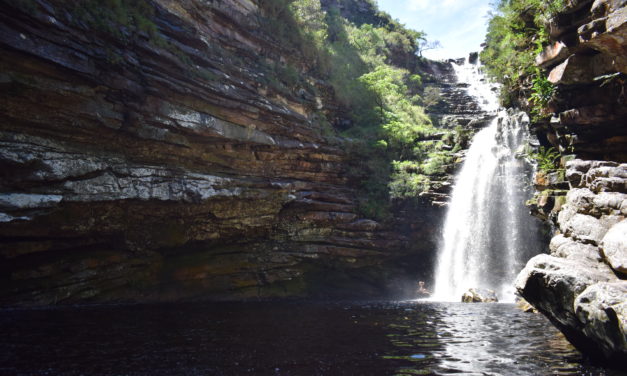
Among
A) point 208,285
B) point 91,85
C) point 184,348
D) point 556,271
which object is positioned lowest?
point 208,285

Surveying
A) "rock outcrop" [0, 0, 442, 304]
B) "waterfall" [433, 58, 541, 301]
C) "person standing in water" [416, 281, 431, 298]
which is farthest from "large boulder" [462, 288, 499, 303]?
"rock outcrop" [0, 0, 442, 304]

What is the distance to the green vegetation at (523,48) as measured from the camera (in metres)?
14.4

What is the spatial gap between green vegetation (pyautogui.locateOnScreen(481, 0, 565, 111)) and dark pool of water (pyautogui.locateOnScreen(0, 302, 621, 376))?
9268 millimetres

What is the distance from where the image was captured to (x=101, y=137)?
48.0ft

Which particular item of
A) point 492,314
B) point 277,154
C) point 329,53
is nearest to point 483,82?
point 329,53

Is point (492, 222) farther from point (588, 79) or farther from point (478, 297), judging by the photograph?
point (588, 79)

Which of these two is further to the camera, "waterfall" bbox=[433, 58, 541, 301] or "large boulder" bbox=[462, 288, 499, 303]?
"waterfall" bbox=[433, 58, 541, 301]

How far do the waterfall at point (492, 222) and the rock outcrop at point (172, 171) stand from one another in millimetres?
1692

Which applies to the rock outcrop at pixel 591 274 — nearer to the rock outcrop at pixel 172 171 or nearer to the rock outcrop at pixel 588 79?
the rock outcrop at pixel 588 79

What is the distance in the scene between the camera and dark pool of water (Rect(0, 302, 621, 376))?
6.45m

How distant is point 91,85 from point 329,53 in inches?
815

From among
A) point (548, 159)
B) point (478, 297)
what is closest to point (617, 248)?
point (548, 159)

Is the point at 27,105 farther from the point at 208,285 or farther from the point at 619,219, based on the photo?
the point at 619,219

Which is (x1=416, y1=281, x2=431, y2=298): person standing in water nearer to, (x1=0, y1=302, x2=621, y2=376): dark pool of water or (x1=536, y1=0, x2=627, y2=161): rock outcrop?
(x1=0, y1=302, x2=621, y2=376): dark pool of water
